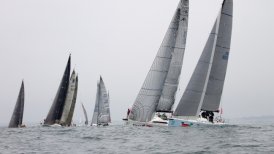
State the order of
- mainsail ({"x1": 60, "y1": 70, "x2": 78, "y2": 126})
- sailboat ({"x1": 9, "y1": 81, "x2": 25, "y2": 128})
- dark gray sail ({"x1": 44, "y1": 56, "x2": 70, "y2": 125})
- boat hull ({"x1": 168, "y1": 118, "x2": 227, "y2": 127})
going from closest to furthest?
boat hull ({"x1": 168, "y1": 118, "x2": 227, "y2": 127}) < dark gray sail ({"x1": 44, "y1": 56, "x2": 70, "y2": 125}) < sailboat ({"x1": 9, "y1": 81, "x2": 25, "y2": 128}) < mainsail ({"x1": 60, "y1": 70, "x2": 78, "y2": 126})

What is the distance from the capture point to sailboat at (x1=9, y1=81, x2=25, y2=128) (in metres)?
65.1

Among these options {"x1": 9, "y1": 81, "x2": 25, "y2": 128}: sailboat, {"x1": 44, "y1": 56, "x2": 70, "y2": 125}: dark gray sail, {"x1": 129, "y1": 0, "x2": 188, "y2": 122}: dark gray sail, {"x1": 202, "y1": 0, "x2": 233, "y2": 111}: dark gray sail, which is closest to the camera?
{"x1": 202, "y1": 0, "x2": 233, "y2": 111}: dark gray sail

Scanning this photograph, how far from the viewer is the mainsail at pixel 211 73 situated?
150ft

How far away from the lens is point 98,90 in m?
69.6

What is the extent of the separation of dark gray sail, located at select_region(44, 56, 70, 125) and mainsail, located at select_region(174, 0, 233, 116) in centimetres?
2340

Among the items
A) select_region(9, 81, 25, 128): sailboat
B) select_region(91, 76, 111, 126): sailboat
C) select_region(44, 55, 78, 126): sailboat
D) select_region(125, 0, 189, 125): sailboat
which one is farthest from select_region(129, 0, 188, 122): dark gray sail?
select_region(9, 81, 25, 128): sailboat

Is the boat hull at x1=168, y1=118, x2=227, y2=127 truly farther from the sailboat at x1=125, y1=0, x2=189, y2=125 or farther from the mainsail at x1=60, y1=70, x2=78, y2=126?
the mainsail at x1=60, y1=70, x2=78, y2=126

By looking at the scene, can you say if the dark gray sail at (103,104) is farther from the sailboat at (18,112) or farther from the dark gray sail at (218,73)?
the dark gray sail at (218,73)

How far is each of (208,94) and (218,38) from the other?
5.64 m

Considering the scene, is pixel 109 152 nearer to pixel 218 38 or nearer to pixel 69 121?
pixel 218 38

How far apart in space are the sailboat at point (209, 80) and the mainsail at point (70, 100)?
80.0ft

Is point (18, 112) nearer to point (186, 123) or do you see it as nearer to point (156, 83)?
point (156, 83)

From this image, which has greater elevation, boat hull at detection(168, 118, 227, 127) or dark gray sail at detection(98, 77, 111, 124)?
dark gray sail at detection(98, 77, 111, 124)

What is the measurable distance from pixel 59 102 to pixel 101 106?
6.64 metres
